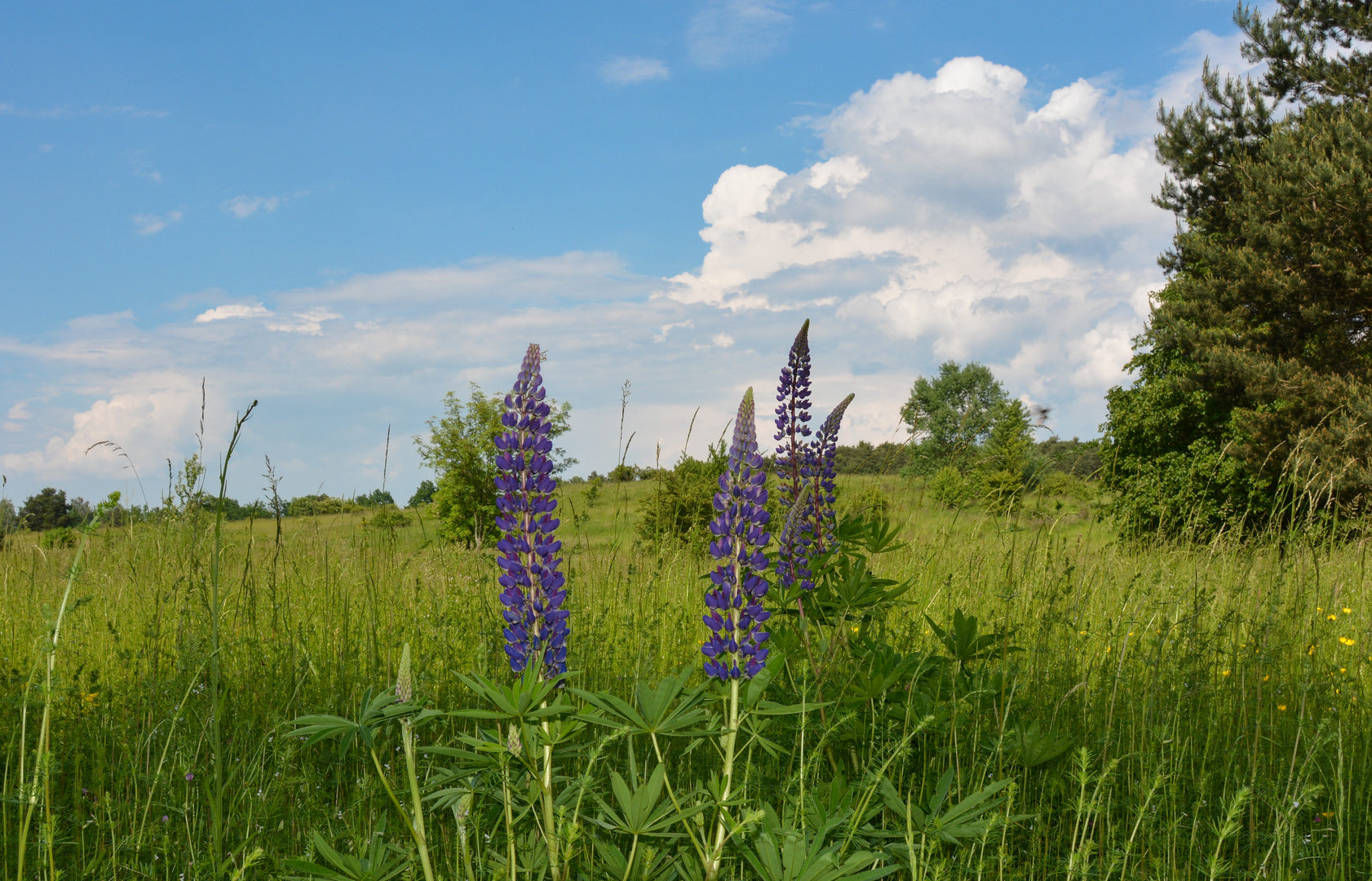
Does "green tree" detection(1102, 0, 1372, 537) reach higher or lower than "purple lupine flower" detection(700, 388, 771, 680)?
higher

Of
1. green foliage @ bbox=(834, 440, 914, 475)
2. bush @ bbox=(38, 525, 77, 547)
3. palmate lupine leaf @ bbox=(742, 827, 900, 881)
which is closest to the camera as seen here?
palmate lupine leaf @ bbox=(742, 827, 900, 881)

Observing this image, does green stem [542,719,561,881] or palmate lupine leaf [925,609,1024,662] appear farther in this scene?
palmate lupine leaf [925,609,1024,662]

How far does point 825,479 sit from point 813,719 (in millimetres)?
938

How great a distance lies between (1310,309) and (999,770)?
1763cm

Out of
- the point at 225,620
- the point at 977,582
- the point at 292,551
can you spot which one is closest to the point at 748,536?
the point at 977,582

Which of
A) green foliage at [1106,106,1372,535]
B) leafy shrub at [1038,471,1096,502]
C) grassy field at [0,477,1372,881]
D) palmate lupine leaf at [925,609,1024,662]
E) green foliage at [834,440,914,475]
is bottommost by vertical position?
grassy field at [0,477,1372,881]

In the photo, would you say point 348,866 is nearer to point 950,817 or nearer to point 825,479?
point 950,817

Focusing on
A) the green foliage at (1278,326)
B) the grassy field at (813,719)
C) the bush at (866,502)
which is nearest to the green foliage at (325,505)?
the grassy field at (813,719)

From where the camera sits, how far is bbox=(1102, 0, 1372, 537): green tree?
14945 mm

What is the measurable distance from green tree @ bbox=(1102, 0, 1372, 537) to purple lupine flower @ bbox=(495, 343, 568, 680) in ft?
46.9

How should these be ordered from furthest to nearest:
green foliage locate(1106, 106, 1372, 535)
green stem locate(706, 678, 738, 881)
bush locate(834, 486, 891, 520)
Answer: green foliage locate(1106, 106, 1372, 535), bush locate(834, 486, 891, 520), green stem locate(706, 678, 738, 881)

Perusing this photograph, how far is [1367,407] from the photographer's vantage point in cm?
1380

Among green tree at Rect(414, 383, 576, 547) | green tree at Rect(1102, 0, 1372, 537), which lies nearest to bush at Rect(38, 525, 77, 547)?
green tree at Rect(414, 383, 576, 547)

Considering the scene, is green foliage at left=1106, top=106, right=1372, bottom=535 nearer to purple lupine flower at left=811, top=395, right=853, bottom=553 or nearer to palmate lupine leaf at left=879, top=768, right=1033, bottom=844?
purple lupine flower at left=811, top=395, right=853, bottom=553
